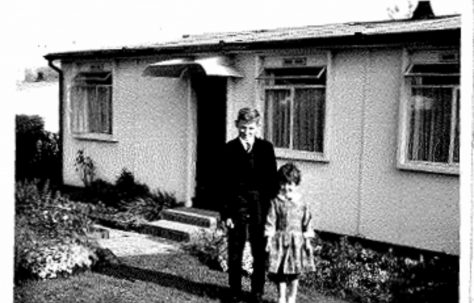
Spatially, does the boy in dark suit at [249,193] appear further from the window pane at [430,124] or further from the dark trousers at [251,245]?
the window pane at [430,124]

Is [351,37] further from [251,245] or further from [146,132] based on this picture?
[146,132]

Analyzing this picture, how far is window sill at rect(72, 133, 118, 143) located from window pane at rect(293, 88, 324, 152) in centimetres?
447

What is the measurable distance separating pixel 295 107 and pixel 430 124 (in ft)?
7.48

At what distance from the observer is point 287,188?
609cm

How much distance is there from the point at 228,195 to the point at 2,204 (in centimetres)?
285

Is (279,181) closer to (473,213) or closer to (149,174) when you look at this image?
(473,213)

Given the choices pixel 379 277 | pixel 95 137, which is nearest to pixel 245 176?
pixel 379 277

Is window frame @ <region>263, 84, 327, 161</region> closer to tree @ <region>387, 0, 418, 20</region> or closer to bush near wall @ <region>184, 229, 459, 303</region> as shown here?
bush near wall @ <region>184, 229, 459, 303</region>

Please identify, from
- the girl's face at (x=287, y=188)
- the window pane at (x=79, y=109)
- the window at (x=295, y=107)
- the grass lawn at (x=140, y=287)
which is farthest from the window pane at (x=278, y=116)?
the window pane at (x=79, y=109)

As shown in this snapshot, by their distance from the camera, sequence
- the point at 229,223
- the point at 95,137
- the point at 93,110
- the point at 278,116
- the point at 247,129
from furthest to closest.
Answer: the point at 93,110 < the point at 95,137 < the point at 278,116 < the point at 229,223 < the point at 247,129

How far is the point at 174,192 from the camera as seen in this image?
12.2 m

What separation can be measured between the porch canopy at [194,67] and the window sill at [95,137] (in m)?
2.35

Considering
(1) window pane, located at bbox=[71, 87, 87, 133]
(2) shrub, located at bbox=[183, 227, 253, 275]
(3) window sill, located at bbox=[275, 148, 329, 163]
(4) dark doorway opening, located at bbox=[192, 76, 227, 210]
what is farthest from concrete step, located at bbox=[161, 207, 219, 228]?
(1) window pane, located at bbox=[71, 87, 87, 133]

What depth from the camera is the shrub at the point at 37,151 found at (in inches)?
583
